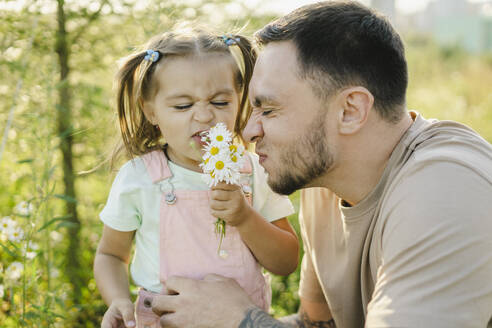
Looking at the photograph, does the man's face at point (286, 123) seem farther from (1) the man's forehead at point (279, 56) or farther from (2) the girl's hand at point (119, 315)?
(2) the girl's hand at point (119, 315)

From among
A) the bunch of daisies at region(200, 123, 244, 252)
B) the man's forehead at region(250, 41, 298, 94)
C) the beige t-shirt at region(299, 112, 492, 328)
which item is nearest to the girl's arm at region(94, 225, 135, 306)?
the bunch of daisies at region(200, 123, 244, 252)

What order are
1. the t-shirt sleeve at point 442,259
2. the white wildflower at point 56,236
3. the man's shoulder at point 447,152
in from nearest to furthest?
the t-shirt sleeve at point 442,259 < the man's shoulder at point 447,152 < the white wildflower at point 56,236

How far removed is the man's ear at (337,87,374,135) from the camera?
2137 millimetres

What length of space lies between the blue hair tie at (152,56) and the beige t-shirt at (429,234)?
115cm

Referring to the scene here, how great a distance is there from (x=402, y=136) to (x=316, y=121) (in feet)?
1.32

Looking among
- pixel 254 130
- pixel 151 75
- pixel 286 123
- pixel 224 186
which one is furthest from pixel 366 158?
pixel 151 75

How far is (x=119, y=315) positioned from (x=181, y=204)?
0.56 m

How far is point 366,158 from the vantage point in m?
2.22

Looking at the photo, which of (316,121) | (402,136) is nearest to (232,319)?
(316,121)

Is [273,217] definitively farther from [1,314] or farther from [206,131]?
[1,314]

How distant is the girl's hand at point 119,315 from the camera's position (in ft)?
6.99

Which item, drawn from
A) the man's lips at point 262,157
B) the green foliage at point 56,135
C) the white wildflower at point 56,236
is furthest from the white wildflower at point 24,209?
the man's lips at point 262,157

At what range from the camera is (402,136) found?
2232 mm

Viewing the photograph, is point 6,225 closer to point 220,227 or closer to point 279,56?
point 220,227
